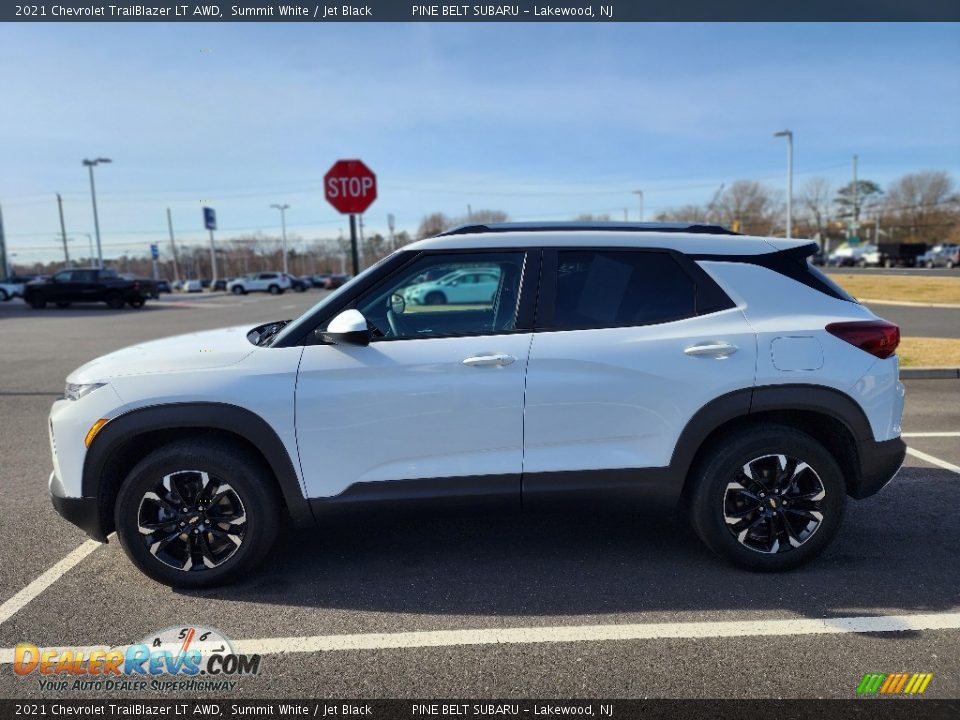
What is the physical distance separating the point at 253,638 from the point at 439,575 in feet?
3.22

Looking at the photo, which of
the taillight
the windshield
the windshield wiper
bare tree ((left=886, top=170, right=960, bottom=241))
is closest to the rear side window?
the taillight

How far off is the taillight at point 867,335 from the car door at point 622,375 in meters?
0.46

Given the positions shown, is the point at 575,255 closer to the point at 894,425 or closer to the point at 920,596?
the point at 894,425

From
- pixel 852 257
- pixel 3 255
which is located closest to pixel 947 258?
pixel 852 257

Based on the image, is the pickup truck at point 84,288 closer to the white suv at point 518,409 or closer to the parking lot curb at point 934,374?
the white suv at point 518,409

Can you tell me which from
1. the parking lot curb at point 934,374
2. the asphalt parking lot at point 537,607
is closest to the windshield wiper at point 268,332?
the asphalt parking lot at point 537,607

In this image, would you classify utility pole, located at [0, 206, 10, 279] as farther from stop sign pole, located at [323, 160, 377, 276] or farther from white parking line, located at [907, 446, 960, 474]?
white parking line, located at [907, 446, 960, 474]

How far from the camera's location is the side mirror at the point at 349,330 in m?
3.16

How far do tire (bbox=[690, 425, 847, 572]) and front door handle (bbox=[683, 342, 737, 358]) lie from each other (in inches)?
17.5

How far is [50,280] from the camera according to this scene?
99.3 feet

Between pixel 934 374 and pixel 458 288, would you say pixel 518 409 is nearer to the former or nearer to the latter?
pixel 458 288

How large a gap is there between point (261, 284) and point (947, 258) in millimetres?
55206

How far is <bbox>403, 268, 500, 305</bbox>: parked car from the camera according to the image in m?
3.65

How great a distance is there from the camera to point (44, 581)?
3514 millimetres
